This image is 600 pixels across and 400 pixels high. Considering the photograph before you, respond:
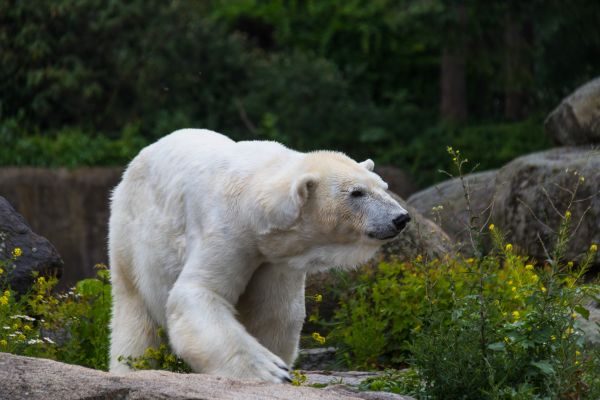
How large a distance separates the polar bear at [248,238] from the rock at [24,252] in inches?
52.4

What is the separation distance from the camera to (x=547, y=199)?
32.8 feet

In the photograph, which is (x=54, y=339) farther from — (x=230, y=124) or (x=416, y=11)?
(x=230, y=124)

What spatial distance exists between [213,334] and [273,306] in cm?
52

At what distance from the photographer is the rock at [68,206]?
48.6ft

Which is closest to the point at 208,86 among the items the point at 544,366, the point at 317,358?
the point at 317,358

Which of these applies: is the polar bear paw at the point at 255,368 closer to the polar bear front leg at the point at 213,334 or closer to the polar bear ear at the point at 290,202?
the polar bear front leg at the point at 213,334

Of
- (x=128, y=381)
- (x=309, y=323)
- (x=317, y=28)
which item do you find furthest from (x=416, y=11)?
(x=128, y=381)

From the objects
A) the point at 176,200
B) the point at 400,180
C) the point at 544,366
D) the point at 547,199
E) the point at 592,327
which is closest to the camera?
the point at 544,366

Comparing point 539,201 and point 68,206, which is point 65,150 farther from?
point 539,201

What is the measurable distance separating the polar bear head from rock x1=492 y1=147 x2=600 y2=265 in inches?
163

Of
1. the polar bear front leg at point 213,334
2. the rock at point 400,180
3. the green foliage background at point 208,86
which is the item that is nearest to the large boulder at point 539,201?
the polar bear front leg at point 213,334

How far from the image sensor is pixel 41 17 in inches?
666

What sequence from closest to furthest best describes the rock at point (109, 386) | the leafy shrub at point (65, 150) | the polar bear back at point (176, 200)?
1. the rock at point (109, 386)
2. the polar bear back at point (176, 200)
3. the leafy shrub at point (65, 150)

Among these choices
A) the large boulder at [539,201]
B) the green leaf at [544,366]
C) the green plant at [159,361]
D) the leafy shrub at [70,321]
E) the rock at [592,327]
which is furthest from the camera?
the large boulder at [539,201]
